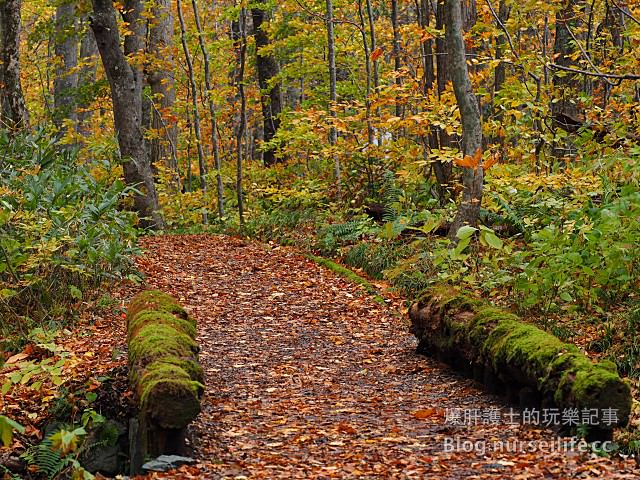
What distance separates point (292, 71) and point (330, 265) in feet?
23.9

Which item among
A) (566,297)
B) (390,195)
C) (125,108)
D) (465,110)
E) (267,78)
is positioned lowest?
(566,297)

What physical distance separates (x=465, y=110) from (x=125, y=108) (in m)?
7.43

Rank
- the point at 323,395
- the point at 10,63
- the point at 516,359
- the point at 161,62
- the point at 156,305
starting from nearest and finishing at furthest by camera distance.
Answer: the point at 516,359 < the point at 323,395 < the point at 156,305 < the point at 10,63 < the point at 161,62

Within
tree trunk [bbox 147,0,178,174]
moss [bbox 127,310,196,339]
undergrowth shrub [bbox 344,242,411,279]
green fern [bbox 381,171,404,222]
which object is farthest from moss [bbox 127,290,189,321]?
tree trunk [bbox 147,0,178,174]

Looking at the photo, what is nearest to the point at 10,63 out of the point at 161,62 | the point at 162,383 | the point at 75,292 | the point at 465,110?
the point at 75,292

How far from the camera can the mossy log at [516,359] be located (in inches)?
180

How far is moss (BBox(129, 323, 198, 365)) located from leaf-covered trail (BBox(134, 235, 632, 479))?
0.53 metres

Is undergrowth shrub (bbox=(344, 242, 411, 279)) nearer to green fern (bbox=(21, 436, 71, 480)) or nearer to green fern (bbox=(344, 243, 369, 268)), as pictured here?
green fern (bbox=(344, 243, 369, 268))

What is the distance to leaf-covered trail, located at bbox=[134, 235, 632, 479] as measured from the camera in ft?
14.7

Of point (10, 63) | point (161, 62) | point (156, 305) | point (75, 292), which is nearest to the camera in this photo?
point (156, 305)

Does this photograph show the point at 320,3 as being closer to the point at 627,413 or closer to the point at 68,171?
the point at 68,171

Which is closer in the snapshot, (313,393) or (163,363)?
(163,363)

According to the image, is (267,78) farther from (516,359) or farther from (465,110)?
(516,359)

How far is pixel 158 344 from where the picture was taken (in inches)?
219
